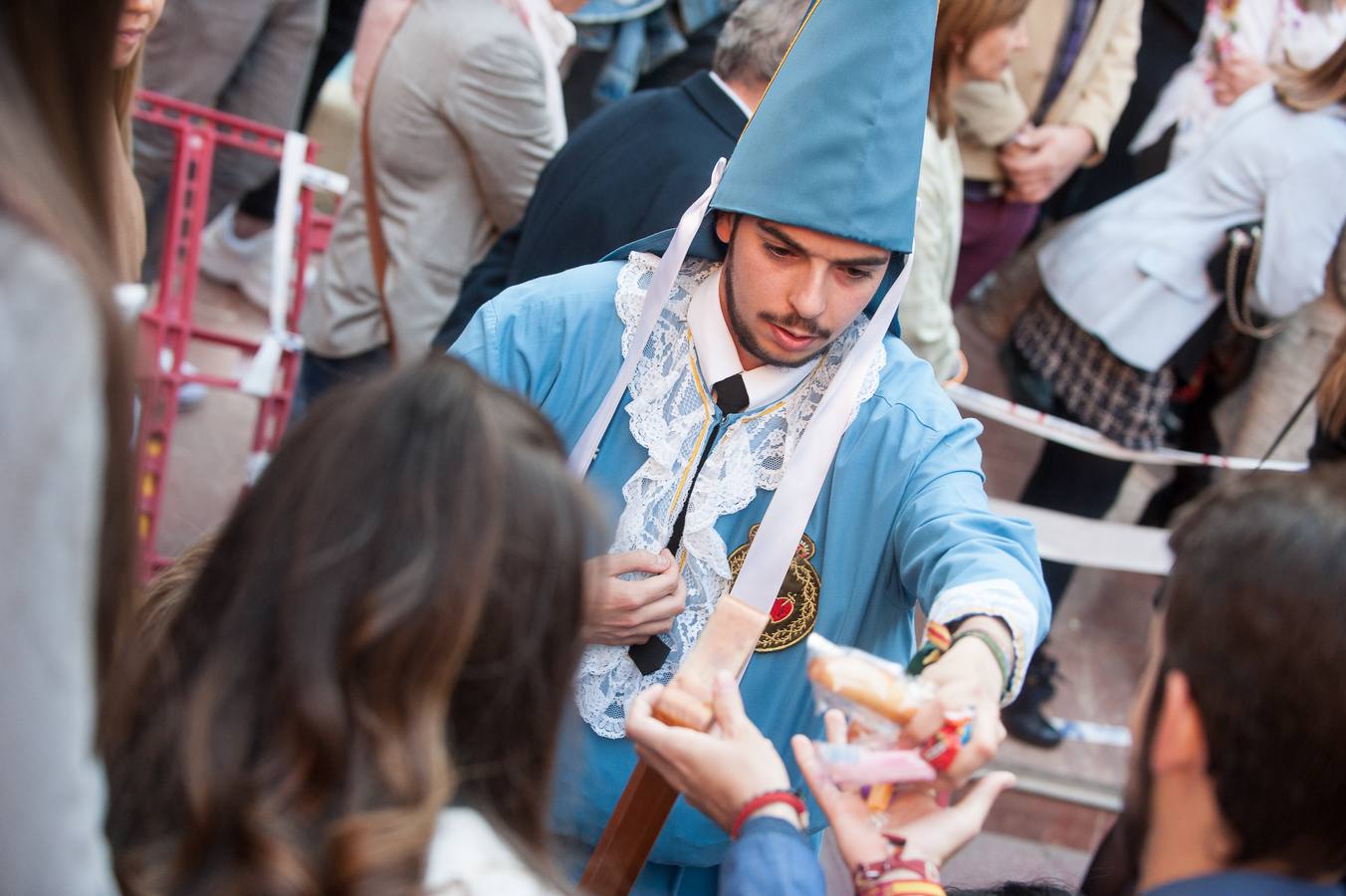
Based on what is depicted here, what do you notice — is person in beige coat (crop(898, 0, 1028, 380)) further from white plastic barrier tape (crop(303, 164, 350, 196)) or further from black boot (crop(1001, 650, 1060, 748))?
white plastic barrier tape (crop(303, 164, 350, 196))

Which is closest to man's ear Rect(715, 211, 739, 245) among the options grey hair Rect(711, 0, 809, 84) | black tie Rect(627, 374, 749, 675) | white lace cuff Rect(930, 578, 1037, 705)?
black tie Rect(627, 374, 749, 675)

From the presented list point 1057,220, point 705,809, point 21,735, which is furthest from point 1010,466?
point 21,735

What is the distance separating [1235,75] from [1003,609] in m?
3.43

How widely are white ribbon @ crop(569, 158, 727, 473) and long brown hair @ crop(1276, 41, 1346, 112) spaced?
2.38m

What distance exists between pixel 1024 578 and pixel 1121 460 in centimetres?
268

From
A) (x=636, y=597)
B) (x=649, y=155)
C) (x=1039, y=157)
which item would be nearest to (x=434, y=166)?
(x=649, y=155)

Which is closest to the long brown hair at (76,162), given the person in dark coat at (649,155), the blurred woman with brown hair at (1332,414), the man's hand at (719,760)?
the man's hand at (719,760)

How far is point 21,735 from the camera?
3.08 ft

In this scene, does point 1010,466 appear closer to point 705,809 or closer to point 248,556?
point 705,809

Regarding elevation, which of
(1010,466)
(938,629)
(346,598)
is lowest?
(1010,466)

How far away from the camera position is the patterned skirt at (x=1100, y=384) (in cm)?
407

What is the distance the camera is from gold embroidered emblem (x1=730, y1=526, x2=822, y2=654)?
2061 millimetres

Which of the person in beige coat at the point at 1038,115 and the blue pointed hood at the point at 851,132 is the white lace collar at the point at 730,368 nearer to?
the blue pointed hood at the point at 851,132

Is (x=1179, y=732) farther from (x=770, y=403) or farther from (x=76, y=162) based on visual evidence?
(x=76, y=162)
